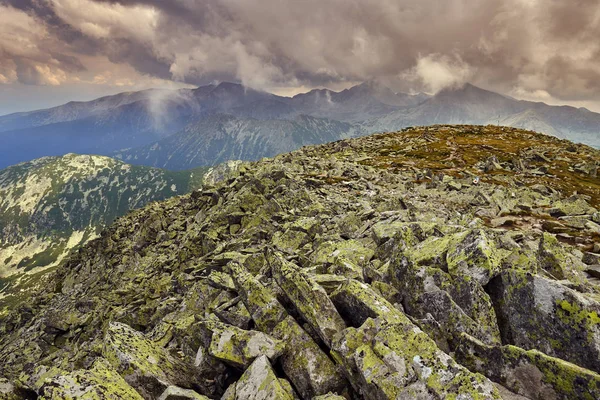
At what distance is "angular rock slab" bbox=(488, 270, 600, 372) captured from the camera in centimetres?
987

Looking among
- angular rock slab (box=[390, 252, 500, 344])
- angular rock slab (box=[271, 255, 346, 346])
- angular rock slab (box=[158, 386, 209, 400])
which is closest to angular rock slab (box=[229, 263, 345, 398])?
angular rock slab (box=[271, 255, 346, 346])

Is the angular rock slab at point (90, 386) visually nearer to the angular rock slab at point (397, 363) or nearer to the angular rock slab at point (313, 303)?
the angular rock slab at point (313, 303)

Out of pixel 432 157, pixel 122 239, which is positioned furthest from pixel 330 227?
pixel 432 157

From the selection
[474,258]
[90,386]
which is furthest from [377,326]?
[90,386]

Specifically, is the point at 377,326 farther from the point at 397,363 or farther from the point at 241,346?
the point at 241,346

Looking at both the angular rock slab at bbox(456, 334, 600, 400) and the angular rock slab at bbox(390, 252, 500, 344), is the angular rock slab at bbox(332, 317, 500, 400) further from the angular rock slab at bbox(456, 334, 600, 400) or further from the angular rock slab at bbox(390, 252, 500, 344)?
the angular rock slab at bbox(390, 252, 500, 344)

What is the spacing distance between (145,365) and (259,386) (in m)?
5.19

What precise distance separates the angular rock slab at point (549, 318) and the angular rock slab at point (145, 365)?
1263 centimetres

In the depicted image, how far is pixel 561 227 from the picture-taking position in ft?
92.7

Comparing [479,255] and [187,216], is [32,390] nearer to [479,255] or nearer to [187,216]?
[479,255]

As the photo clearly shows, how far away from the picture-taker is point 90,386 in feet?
32.9

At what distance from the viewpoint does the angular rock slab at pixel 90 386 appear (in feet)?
31.3

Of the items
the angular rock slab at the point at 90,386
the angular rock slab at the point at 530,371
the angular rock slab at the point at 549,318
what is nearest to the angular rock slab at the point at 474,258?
the angular rock slab at the point at 549,318

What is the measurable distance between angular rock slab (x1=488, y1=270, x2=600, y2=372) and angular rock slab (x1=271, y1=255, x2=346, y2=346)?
6494 mm
